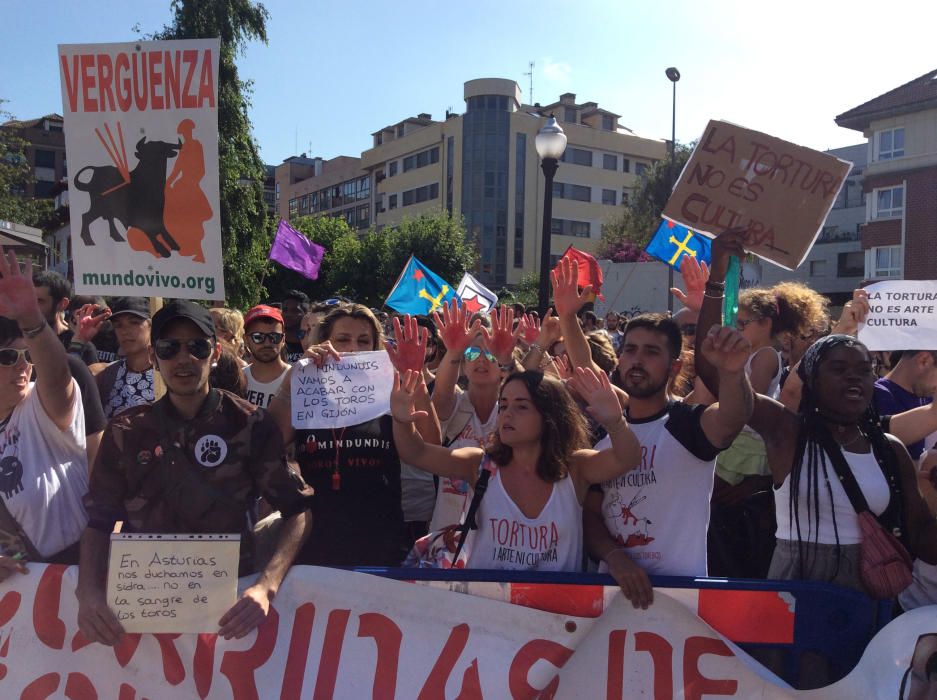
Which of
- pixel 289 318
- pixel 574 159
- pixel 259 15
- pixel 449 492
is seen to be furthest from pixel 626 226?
pixel 449 492

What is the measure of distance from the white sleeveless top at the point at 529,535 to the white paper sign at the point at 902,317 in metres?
2.39

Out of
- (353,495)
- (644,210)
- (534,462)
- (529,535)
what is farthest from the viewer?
(644,210)

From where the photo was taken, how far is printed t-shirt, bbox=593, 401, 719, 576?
2.91m

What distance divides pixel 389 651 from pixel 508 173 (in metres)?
54.8

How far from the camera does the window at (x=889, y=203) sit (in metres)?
33.7

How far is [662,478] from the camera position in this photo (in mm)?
2949

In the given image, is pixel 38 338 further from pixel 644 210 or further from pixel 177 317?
pixel 644 210

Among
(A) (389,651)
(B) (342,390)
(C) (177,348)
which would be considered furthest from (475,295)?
(A) (389,651)

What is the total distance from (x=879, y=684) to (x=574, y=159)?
5834 cm

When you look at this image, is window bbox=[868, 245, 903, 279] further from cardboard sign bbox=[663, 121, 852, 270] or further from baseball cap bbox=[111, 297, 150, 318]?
baseball cap bbox=[111, 297, 150, 318]

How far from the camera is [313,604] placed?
112 inches

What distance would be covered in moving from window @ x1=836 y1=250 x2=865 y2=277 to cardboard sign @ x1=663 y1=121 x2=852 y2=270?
46.4 meters

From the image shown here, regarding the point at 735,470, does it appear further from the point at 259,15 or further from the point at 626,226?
the point at 626,226

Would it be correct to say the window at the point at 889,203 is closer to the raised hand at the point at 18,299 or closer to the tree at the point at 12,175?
the tree at the point at 12,175
